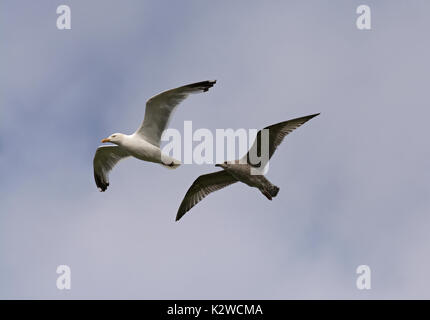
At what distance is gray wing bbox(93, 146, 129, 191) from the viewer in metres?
15.8

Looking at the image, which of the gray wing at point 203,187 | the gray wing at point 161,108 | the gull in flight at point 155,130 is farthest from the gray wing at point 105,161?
the gray wing at point 203,187

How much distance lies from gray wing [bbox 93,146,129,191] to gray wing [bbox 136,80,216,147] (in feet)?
4.91

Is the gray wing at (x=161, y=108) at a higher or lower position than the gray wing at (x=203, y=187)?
higher

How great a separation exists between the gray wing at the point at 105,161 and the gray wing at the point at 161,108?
4.91ft

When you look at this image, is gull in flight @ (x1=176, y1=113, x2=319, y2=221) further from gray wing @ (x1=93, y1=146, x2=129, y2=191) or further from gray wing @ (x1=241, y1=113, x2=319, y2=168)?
gray wing @ (x1=93, y1=146, x2=129, y2=191)

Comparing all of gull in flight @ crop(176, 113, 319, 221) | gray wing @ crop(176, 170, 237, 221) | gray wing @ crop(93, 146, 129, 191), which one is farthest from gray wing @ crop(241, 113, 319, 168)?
gray wing @ crop(93, 146, 129, 191)

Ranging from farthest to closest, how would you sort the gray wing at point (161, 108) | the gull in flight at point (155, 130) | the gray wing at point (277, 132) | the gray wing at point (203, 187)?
the gray wing at point (203, 187)
the gull in flight at point (155, 130)
the gray wing at point (161, 108)
the gray wing at point (277, 132)

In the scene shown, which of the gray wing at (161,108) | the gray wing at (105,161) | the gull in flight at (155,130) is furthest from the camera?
the gray wing at (105,161)

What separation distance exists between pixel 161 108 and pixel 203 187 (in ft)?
7.64

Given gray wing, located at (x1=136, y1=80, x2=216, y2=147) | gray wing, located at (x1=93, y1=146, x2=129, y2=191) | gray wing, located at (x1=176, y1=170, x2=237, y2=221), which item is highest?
gray wing, located at (x1=136, y1=80, x2=216, y2=147)

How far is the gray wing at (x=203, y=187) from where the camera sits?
49.6 ft

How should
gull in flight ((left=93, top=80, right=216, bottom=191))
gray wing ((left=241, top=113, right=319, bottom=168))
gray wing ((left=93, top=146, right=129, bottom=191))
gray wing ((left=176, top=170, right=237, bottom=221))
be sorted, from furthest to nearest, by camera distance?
gray wing ((left=93, top=146, right=129, bottom=191)) → gray wing ((left=176, top=170, right=237, bottom=221)) → gull in flight ((left=93, top=80, right=216, bottom=191)) → gray wing ((left=241, top=113, right=319, bottom=168))

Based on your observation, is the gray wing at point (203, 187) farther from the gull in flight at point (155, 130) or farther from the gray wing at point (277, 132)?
the gray wing at point (277, 132)
